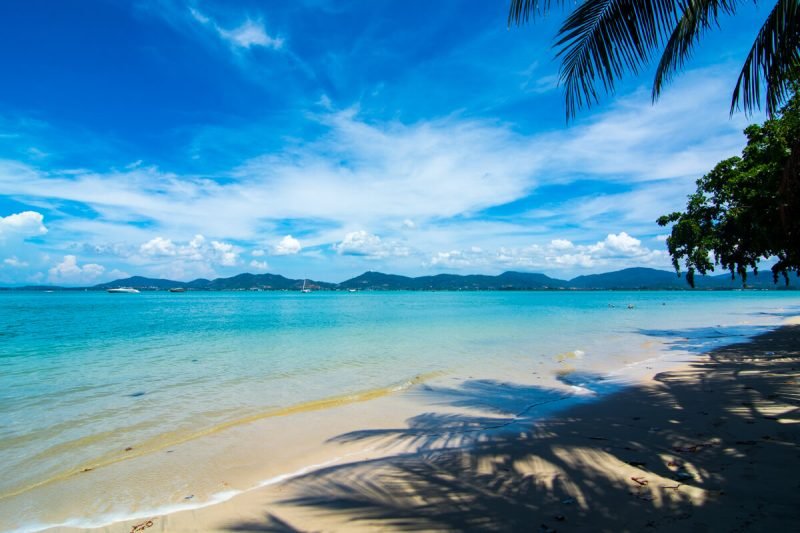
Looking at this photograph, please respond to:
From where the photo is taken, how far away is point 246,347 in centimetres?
1894

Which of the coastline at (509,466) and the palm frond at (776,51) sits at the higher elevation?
the palm frond at (776,51)

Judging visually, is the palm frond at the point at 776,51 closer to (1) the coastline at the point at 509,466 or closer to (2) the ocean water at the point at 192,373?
(1) the coastline at the point at 509,466

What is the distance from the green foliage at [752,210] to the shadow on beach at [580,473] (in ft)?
10.4

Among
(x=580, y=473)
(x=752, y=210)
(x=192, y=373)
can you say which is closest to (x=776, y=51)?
(x=580, y=473)

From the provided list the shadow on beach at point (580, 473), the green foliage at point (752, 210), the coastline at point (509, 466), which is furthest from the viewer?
the green foliage at point (752, 210)

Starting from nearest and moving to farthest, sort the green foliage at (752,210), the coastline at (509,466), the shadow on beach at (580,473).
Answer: the shadow on beach at (580,473), the coastline at (509,466), the green foliage at (752,210)

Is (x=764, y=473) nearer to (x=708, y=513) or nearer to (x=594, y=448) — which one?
(x=708, y=513)

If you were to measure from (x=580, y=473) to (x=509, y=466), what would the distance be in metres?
0.83

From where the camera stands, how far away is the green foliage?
648 centimetres

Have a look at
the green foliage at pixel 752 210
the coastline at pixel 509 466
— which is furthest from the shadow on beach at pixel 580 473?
the green foliage at pixel 752 210

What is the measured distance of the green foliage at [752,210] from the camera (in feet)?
21.3

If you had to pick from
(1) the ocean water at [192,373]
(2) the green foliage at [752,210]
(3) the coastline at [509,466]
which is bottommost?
(1) the ocean water at [192,373]

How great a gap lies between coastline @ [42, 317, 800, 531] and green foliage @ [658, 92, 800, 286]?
3331 mm

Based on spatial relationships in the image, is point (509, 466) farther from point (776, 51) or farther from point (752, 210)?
point (752, 210)
